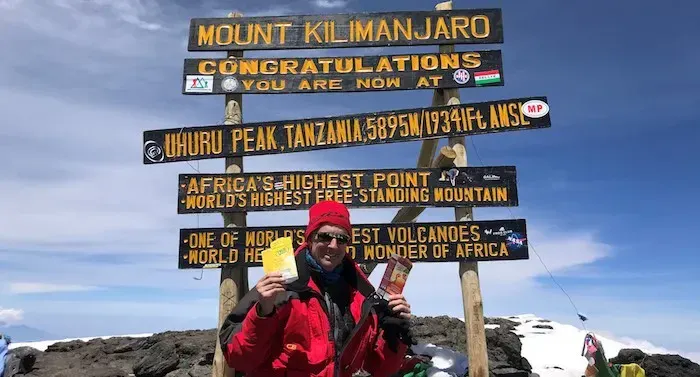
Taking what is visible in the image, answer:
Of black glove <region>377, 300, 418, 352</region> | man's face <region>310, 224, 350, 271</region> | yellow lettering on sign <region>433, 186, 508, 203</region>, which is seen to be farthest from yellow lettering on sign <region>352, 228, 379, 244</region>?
man's face <region>310, 224, 350, 271</region>

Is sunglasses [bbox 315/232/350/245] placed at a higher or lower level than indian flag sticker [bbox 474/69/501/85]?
lower

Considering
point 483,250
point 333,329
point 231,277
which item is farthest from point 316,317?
point 483,250

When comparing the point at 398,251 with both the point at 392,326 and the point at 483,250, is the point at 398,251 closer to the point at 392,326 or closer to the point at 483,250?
the point at 483,250

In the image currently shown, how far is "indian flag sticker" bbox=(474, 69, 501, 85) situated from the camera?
7.55m

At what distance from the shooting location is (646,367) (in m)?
9.55

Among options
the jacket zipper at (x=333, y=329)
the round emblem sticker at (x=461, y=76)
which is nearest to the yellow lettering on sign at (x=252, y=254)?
the round emblem sticker at (x=461, y=76)

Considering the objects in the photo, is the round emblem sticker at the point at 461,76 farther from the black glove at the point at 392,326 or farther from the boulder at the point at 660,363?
the boulder at the point at 660,363

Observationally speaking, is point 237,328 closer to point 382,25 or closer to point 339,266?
point 339,266

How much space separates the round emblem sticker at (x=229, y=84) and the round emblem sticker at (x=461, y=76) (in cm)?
333

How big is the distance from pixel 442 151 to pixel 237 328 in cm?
493

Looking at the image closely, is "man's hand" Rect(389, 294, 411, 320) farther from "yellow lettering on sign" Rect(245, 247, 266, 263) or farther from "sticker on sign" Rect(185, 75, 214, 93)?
"sticker on sign" Rect(185, 75, 214, 93)

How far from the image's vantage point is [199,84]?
755 centimetres

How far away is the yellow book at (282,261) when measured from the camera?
8.60 ft

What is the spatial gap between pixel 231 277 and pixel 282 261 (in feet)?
15.7
